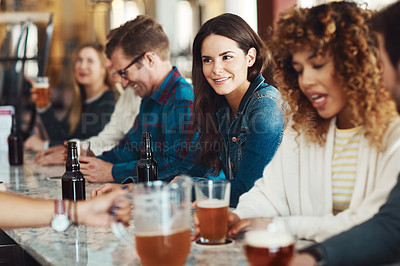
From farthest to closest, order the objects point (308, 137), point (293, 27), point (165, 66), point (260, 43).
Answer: point (165, 66) → point (260, 43) → point (308, 137) → point (293, 27)

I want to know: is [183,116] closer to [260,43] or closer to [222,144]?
[222,144]

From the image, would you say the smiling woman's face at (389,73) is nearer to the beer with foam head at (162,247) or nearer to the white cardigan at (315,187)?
the white cardigan at (315,187)

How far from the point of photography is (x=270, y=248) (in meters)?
0.94

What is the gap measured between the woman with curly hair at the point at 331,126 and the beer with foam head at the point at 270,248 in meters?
0.28

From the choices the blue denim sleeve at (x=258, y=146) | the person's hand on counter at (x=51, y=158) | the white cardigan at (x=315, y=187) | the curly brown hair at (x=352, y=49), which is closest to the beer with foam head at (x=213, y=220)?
the white cardigan at (x=315, y=187)

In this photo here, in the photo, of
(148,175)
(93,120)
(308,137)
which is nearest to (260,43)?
(148,175)

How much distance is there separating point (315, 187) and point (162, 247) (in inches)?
18.6

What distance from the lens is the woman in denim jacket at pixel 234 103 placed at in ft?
5.99

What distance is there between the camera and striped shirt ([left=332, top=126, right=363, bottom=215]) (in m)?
1.28

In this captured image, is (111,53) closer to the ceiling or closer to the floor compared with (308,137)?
closer to the ceiling

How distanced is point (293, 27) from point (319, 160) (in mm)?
331

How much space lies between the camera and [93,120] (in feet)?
12.9

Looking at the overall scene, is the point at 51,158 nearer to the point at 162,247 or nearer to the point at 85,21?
the point at 162,247

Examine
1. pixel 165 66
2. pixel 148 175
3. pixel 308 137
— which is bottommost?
pixel 148 175
